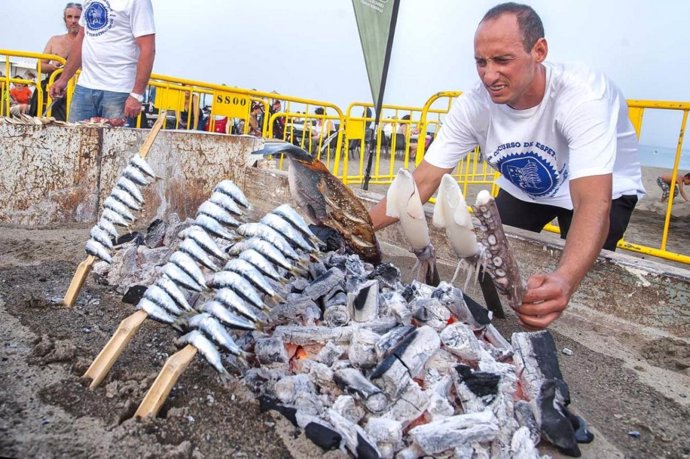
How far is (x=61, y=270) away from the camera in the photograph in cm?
330

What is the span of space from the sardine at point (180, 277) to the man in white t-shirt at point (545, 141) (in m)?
1.23

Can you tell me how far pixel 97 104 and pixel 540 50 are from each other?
3767 millimetres

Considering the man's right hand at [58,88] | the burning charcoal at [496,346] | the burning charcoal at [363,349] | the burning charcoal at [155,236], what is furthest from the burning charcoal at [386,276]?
the man's right hand at [58,88]

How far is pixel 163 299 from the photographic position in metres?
1.92

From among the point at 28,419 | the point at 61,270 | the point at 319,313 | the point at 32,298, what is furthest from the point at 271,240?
the point at 61,270

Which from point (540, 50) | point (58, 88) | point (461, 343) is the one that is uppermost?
point (540, 50)

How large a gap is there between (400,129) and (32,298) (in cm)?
1389

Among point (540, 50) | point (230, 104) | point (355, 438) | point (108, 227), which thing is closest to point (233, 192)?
point (108, 227)

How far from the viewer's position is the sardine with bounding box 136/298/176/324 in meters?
1.90

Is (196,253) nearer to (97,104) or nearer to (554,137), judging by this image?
(554,137)

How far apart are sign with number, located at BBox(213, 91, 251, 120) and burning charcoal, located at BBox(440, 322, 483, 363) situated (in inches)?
201

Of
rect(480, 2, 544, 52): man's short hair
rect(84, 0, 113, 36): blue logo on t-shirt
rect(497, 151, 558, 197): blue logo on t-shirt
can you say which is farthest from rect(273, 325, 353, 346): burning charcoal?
rect(84, 0, 113, 36): blue logo on t-shirt

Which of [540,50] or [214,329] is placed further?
[540,50]

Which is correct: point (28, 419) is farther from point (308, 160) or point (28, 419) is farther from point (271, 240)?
point (308, 160)
